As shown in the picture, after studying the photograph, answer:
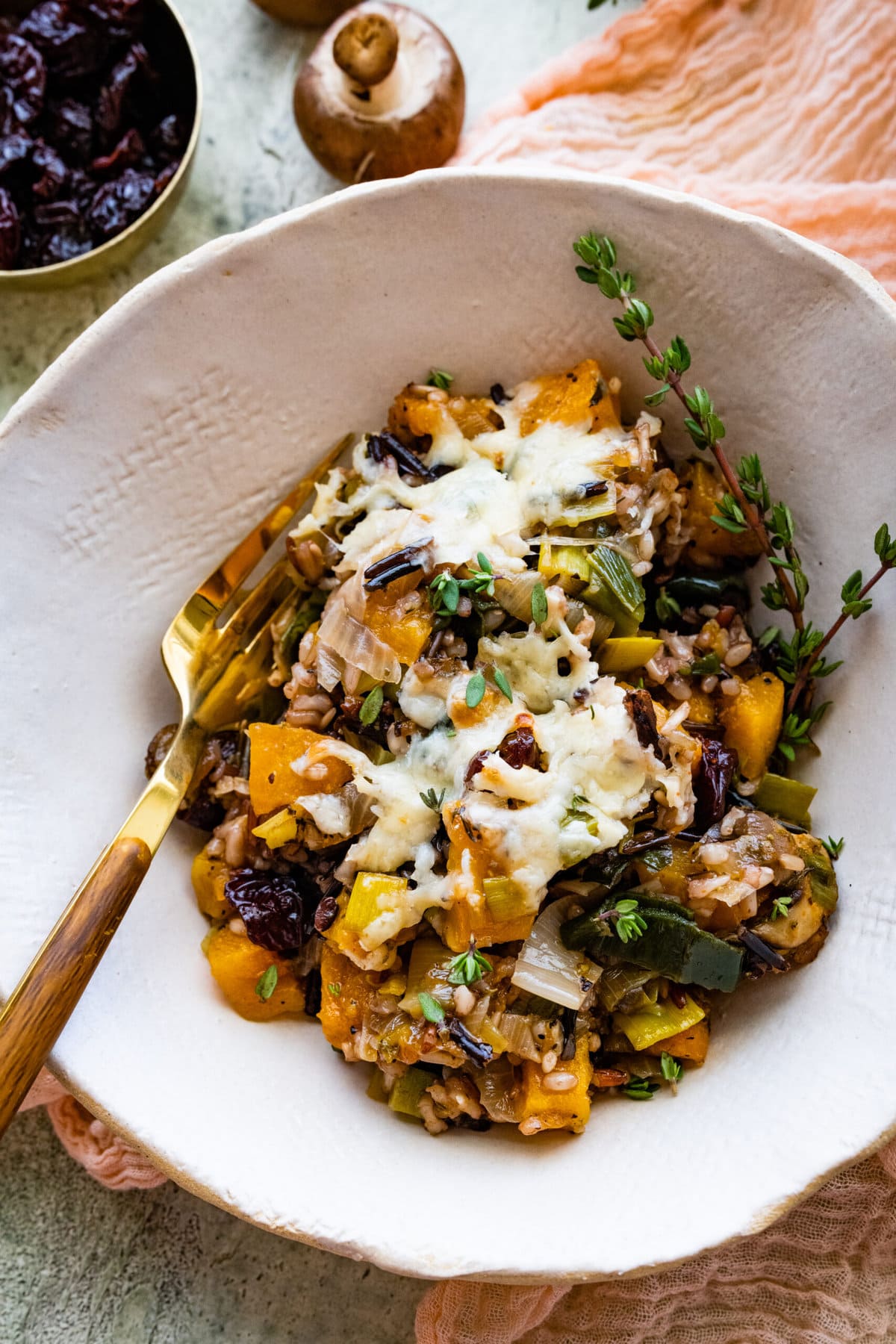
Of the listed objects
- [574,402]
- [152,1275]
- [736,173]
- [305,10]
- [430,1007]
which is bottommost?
[152,1275]

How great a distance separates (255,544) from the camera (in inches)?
120

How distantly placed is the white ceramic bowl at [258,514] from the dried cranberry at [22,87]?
1.42m

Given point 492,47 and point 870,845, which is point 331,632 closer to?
point 870,845

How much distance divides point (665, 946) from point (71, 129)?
318cm

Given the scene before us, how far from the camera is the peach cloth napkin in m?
3.05

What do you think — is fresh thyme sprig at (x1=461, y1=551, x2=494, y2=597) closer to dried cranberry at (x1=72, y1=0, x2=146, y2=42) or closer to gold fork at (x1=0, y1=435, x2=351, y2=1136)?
gold fork at (x1=0, y1=435, x2=351, y2=1136)

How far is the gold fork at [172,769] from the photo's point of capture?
2442mm

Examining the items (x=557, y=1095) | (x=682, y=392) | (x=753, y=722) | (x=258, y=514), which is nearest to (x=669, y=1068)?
(x=557, y=1095)

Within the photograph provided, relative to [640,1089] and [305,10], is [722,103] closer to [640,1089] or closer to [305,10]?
[305,10]

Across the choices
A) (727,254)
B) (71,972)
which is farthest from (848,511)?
(71,972)

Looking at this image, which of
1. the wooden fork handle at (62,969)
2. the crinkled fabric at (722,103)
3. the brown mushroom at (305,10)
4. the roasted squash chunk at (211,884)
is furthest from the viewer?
the brown mushroom at (305,10)

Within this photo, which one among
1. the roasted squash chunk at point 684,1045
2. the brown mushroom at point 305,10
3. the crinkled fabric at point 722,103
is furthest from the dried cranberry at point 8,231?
the roasted squash chunk at point 684,1045

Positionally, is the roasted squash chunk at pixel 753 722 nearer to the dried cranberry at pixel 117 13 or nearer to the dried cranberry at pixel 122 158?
the dried cranberry at pixel 122 158

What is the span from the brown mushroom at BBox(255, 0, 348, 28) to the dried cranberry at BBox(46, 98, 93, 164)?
2.41 ft
